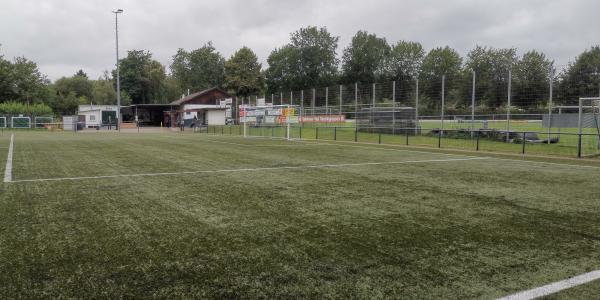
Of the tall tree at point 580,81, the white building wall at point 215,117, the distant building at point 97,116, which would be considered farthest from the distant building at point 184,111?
the tall tree at point 580,81

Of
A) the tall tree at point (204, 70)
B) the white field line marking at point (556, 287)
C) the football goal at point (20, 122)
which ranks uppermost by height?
the tall tree at point (204, 70)

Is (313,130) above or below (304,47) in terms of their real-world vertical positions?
below

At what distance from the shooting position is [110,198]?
19.6 feet

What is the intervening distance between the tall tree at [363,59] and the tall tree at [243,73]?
21870 millimetres

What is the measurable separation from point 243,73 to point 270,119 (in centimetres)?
4050

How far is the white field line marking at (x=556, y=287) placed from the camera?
2781 millimetres

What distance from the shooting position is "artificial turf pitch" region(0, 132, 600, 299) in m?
2.93

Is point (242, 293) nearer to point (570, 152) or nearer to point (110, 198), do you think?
point (110, 198)

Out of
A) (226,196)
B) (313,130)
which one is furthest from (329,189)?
(313,130)

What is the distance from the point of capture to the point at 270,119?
28.4 metres

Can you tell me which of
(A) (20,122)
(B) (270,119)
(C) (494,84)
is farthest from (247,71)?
(C) (494,84)

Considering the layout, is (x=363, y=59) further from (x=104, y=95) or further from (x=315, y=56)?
(x=104, y=95)

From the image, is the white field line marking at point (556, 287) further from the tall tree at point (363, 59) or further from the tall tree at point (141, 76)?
the tall tree at point (141, 76)

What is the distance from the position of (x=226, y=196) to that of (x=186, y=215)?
1.29 meters
